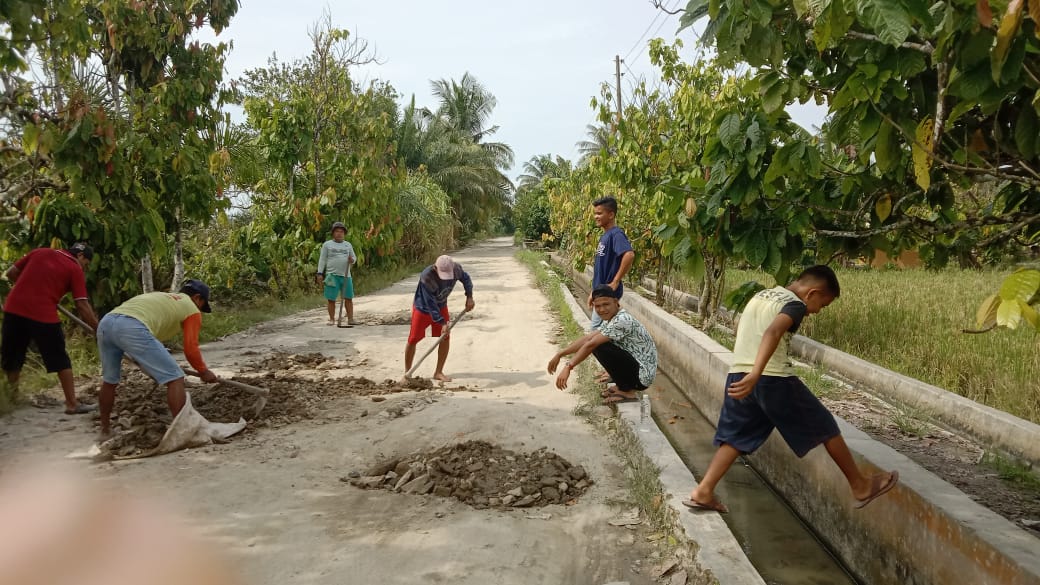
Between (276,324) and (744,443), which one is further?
(276,324)

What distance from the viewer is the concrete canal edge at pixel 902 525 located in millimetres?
2646

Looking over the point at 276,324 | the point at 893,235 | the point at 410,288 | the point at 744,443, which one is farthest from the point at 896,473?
the point at 410,288

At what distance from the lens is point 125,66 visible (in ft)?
24.8

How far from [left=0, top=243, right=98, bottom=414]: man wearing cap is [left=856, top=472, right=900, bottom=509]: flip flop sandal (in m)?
5.55

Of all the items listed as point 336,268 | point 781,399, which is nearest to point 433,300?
point 336,268

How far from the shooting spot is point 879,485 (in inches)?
130

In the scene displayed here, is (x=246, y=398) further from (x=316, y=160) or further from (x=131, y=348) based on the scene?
(x=316, y=160)

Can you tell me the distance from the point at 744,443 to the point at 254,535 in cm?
258

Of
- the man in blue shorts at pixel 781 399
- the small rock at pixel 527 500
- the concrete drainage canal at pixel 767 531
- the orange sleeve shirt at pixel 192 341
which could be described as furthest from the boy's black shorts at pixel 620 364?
the orange sleeve shirt at pixel 192 341

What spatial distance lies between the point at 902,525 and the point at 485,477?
2249 mm

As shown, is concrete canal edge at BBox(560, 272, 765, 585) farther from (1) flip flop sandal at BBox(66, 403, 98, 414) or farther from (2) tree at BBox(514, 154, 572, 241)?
(2) tree at BBox(514, 154, 572, 241)

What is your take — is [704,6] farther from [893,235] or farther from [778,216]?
[893,235]

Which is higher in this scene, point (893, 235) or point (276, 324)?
point (893, 235)

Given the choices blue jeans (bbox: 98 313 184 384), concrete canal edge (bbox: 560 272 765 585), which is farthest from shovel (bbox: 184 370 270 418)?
concrete canal edge (bbox: 560 272 765 585)
